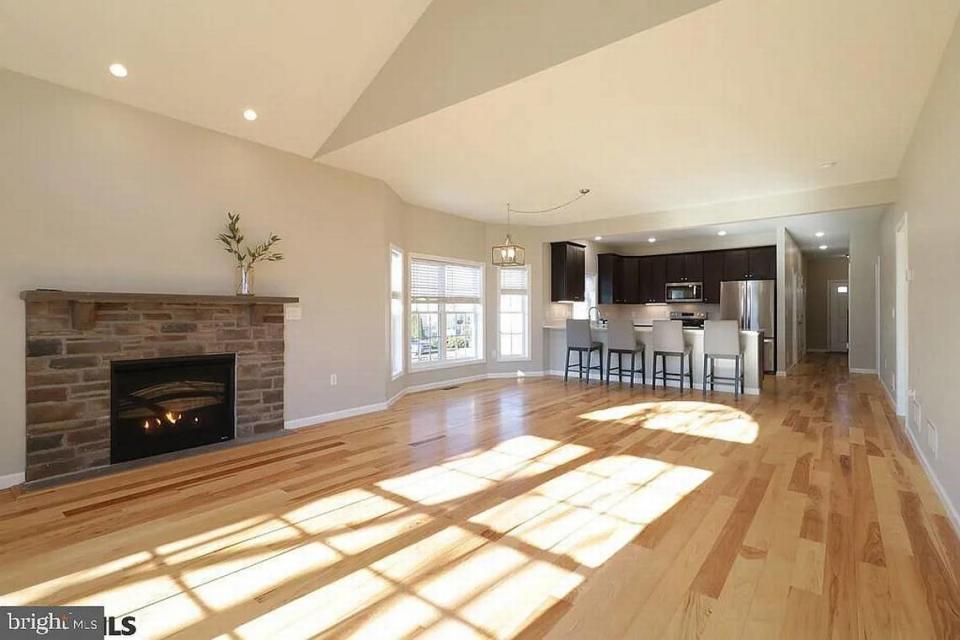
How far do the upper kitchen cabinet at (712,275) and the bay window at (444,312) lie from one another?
447 cm

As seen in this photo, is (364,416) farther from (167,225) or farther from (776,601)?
(776,601)

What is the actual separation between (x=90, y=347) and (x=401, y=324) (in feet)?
11.1

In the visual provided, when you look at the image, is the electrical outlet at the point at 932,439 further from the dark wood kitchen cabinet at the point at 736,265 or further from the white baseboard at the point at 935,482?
the dark wood kitchen cabinet at the point at 736,265

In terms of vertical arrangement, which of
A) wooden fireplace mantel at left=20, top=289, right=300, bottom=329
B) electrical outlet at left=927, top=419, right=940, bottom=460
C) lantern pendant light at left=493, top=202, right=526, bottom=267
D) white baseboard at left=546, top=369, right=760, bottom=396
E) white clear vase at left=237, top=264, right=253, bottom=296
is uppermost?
lantern pendant light at left=493, top=202, right=526, bottom=267

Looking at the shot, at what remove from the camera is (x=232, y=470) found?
11.1 feet

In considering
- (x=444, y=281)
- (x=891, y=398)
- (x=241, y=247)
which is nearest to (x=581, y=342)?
(x=444, y=281)

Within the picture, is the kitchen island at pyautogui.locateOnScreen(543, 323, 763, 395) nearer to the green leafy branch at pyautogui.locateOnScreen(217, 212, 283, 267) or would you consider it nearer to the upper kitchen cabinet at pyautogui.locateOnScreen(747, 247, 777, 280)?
the upper kitchen cabinet at pyautogui.locateOnScreen(747, 247, 777, 280)

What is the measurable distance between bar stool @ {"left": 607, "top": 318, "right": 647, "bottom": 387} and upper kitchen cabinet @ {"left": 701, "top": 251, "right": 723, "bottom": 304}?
2750 millimetres

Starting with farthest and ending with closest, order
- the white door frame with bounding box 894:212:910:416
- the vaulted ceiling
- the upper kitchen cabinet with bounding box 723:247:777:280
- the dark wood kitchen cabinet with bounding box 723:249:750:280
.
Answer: the dark wood kitchen cabinet with bounding box 723:249:750:280 < the upper kitchen cabinet with bounding box 723:247:777:280 < the white door frame with bounding box 894:212:910:416 < the vaulted ceiling

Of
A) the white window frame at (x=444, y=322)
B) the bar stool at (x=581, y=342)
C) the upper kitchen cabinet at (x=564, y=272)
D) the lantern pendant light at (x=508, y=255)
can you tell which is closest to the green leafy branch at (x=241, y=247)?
the white window frame at (x=444, y=322)

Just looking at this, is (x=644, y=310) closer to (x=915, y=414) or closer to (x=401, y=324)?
(x=401, y=324)

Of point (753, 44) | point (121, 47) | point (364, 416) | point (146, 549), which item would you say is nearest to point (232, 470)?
point (146, 549)

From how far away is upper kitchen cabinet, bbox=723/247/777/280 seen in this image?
8133mm

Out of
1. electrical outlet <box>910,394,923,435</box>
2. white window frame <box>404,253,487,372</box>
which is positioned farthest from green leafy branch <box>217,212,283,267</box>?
electrical outlet <box>910,394,923,435</box>
